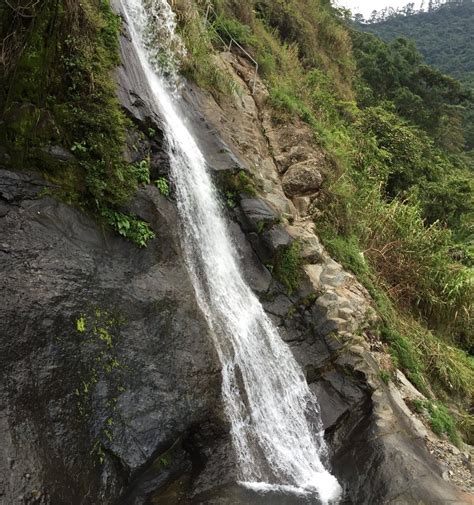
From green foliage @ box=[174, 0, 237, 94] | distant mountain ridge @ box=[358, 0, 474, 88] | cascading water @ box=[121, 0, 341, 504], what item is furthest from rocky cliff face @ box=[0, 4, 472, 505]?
distant mountain ridge @ box=[358, 0, 474, 88]

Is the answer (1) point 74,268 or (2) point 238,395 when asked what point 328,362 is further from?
(1) point 74,268

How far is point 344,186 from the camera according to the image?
33.9ft

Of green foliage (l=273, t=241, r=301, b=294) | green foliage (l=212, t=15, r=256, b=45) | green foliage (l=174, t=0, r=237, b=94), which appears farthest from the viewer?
green foliage (l=212, t=15, r=256, b=45)

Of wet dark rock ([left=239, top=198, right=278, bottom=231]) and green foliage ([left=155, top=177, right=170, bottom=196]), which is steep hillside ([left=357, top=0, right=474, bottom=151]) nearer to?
wet dark rock ([left=239, top=198, right=278, bottom=231])

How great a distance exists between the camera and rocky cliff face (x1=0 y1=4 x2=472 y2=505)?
13.5ft

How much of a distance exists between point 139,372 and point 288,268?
3.59m

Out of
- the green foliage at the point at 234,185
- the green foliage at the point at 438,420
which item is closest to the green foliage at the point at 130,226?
the green foliage at the point at 234,185

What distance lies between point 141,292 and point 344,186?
6.31m

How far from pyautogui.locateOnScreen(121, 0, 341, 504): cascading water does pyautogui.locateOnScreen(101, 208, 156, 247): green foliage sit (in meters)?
0.76

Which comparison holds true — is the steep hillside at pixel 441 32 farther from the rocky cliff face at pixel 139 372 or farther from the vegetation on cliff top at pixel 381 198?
the rocky cliff face at pixel 139 372

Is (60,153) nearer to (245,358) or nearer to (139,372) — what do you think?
(139,372)

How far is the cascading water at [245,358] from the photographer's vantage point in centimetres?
566

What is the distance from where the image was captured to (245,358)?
623 cm

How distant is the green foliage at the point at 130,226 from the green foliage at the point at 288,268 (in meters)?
2.64
